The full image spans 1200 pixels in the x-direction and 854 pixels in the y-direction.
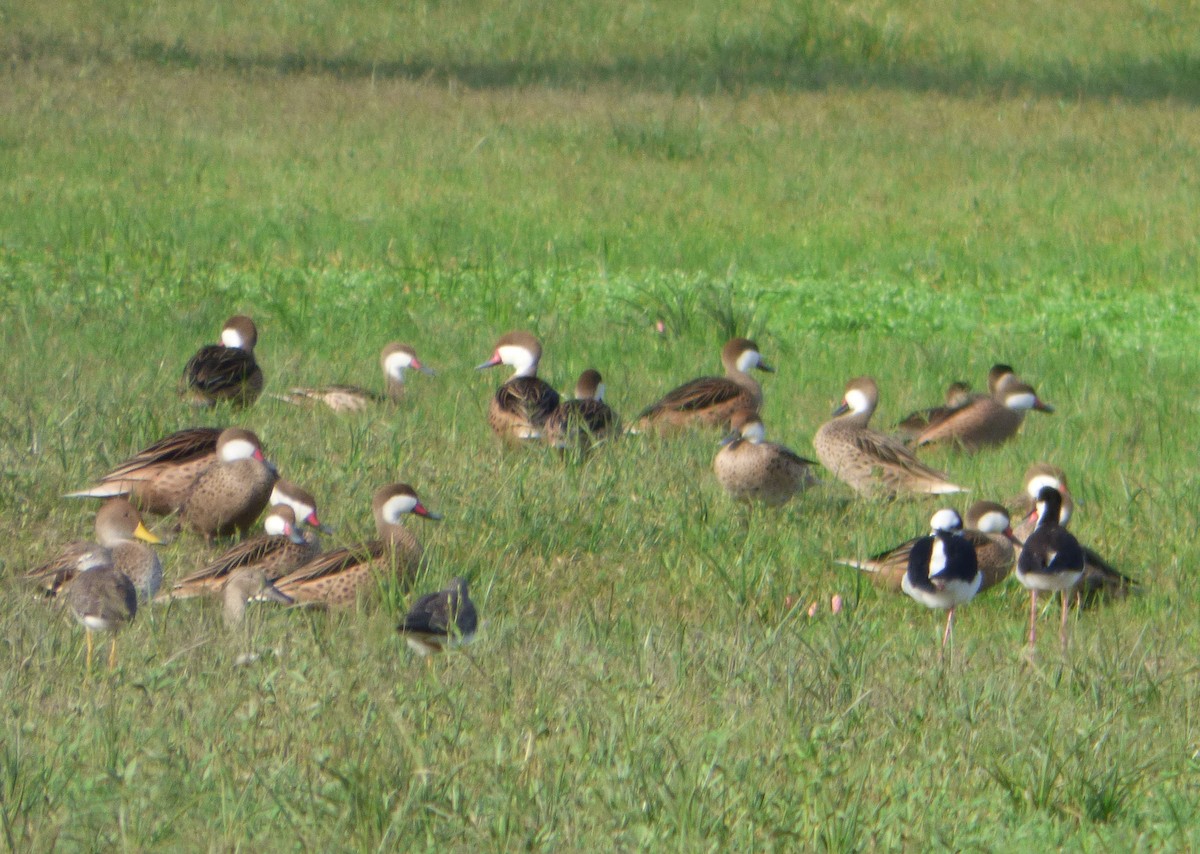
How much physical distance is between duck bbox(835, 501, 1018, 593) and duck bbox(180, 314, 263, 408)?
369cm

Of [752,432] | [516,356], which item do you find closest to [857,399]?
[752,432]

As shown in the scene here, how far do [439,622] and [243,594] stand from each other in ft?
2.99

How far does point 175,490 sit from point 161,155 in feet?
38.9

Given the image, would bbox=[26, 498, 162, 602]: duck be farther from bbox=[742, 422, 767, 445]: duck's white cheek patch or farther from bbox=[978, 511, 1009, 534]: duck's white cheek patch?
bbox=[978, 511, 1009, 534]: duck's white cheek patch

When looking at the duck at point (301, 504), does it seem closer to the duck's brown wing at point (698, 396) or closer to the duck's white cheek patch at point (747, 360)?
the duck's brown wing at point (698, 396)

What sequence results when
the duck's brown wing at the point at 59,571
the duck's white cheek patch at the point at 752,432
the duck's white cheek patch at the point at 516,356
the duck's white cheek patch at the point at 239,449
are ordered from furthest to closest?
the duck's white cheek patch at the point at 516,356, the duck's white cheek patch at the point at 752,432, the duck's white cheek patch at the point at 239,449, the duck's brown wing at the point at 59,571

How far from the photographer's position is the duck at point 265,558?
230 inches

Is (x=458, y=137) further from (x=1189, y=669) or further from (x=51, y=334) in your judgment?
(x=1189, y=669)

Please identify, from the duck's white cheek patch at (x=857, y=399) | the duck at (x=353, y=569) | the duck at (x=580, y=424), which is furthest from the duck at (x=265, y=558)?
the duck's white cheek patch at (x=857, y=399)

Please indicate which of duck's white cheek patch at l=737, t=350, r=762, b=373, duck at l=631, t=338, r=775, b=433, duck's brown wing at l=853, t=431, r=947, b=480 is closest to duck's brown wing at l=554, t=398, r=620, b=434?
duck at l=631, t=338, r=775, b=433

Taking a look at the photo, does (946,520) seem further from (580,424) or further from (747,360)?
(747,360)

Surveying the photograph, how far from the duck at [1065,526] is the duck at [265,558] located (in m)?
2.89

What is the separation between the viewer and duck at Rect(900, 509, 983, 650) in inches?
223

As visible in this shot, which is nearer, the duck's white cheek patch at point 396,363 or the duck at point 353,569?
the duck at point 353,569
